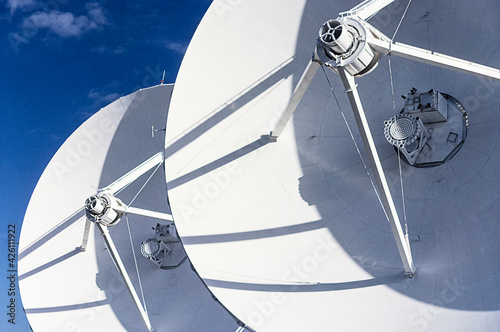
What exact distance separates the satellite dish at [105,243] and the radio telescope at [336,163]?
5409 mm

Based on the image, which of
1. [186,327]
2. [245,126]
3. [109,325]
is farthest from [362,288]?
[109,325]

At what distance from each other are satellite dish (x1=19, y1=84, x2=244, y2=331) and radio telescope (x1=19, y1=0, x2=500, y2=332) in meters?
5.41

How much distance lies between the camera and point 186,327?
2206cm

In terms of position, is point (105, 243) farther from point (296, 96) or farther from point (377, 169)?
point (377, 169)

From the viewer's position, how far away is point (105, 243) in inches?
918

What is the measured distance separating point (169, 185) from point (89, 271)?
9.42 metres

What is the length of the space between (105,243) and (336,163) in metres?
9.68

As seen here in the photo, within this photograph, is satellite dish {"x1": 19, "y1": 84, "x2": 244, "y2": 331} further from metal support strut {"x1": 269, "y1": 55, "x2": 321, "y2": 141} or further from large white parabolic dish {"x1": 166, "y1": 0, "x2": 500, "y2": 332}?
metal support strut {"x1": 269, "y1": 55, "x2": 321, "y2": 141}

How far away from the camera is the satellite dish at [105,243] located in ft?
78.3

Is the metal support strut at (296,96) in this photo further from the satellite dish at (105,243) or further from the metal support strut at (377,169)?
the satellite dish at (105,243)

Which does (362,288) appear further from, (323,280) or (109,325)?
(109,325)

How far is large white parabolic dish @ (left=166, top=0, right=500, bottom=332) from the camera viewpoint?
16.0 metres

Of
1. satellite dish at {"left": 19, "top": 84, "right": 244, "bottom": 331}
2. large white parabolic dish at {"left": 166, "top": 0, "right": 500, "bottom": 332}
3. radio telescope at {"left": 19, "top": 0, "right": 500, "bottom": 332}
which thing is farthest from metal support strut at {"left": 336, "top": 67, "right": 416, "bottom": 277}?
satellite dish at {"left": 19, "top": 84, "right": 244, "bottom": 331}

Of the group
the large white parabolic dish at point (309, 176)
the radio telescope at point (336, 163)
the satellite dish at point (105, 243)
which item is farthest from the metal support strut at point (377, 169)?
the satellite dish at point (105, 243)
